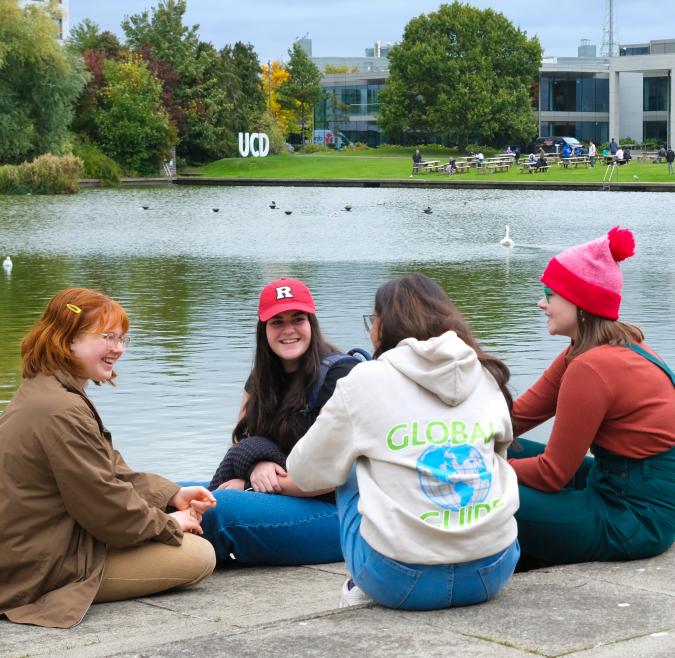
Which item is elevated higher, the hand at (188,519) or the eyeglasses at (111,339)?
the eyeglasses at (111,339)

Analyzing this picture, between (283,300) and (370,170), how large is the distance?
2460 inches

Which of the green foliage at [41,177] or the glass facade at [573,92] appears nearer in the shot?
the green foliage at [41,177]

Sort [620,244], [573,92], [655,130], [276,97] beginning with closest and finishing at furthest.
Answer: [620,244]
[655,130]
[573,92]
[276,97]

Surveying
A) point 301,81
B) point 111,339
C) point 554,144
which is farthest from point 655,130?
point 111,339

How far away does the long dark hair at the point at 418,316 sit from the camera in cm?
400

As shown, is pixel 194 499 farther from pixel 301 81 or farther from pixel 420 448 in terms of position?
pixel 301 81

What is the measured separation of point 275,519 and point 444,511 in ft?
3.86

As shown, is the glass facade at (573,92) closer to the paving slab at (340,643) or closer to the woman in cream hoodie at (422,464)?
the woman in cream hoodie at (422,464)

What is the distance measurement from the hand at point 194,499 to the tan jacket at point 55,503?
38cm

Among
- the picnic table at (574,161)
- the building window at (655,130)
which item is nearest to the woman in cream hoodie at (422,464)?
the picnic table at (574,161)

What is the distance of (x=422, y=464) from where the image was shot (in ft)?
12.6

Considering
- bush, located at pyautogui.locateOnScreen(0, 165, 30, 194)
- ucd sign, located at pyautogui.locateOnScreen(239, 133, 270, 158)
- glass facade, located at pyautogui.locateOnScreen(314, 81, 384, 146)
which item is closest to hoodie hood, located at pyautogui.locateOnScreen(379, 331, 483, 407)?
bush, located at pyautogui.locateOnScreen(0, 165, 30, 194)

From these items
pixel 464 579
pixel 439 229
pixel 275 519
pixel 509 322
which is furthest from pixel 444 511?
pixel 439 229

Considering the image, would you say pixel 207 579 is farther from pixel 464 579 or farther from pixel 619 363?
pixel 619 363
